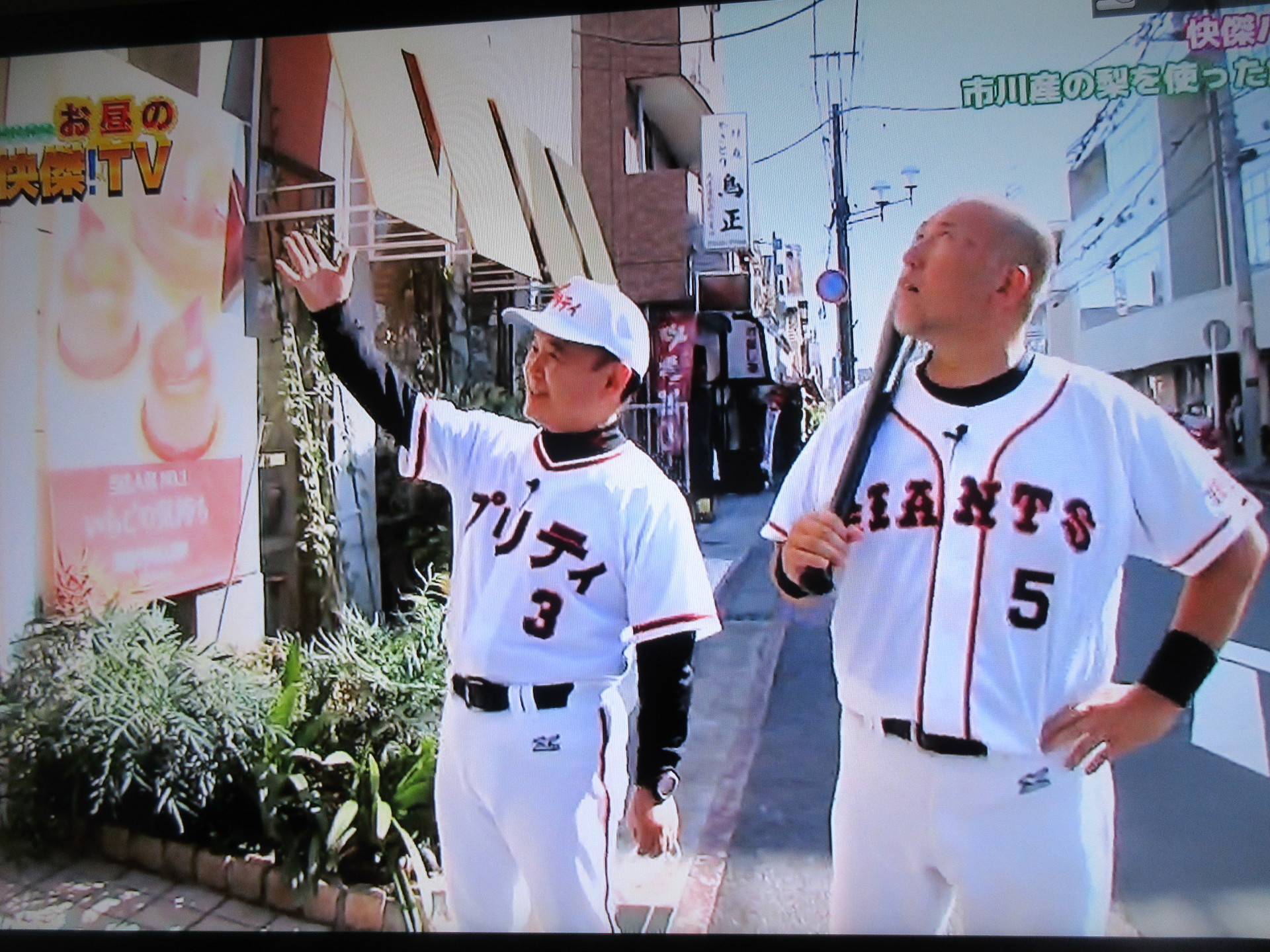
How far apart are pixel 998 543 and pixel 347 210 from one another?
1.64m

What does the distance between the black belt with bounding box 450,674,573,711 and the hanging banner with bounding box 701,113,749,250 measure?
42.9 inches

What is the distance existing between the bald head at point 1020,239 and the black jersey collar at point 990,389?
125mm

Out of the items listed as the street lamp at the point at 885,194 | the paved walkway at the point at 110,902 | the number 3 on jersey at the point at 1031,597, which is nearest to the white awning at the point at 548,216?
the street lamp at the point at 885,194

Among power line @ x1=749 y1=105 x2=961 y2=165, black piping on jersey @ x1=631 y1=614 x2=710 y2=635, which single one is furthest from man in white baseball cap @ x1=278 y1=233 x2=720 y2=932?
power line @ x1=749 y1=105 x2=961 y2=165

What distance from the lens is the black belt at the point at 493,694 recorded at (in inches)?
76.9

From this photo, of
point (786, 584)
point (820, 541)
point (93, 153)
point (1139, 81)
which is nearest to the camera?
point (820, 541)

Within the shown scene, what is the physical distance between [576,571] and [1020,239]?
115 cm

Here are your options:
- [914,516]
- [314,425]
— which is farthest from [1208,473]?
[314,425]

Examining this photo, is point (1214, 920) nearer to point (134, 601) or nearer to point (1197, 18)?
point (1197, 18)

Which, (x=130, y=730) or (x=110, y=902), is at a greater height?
(x=130, y=730)

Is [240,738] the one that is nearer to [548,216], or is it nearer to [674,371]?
[674,371]

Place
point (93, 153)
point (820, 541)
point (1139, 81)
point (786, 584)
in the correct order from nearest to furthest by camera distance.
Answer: point (820, 541)
point (786, 584)
point (1139, 81)
point (93, 153)

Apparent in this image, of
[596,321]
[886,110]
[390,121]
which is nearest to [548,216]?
[596,321]

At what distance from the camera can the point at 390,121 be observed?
231 cm
